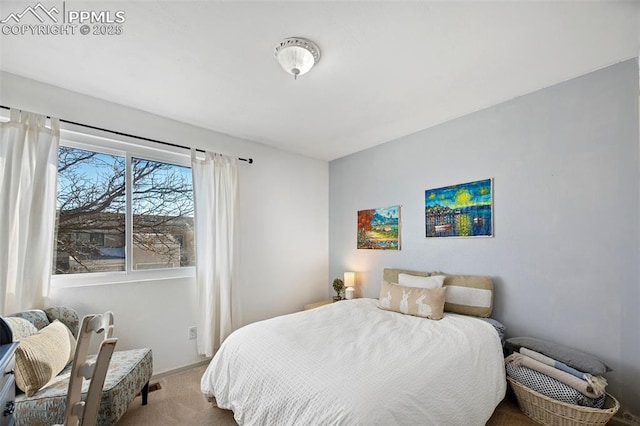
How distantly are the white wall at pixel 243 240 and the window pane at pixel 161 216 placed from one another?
0.87 ft

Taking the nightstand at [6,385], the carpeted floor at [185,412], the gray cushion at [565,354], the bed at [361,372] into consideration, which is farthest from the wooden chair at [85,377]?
the gray cushion at [565,354]

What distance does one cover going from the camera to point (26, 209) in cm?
211

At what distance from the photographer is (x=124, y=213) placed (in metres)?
2.74

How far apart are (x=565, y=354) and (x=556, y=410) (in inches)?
14.8

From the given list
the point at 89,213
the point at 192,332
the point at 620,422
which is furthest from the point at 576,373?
the point at 89,213

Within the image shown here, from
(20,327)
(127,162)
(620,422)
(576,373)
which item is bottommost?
(620,422)

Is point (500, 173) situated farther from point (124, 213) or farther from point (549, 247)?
point (124, 213)

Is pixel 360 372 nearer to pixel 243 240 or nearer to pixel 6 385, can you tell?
pixel 6 385

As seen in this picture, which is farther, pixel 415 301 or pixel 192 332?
pixel 192 332

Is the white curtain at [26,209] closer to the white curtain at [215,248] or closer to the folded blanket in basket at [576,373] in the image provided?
the white curtain at [215,248]

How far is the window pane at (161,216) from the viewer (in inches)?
112

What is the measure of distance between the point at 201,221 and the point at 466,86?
2.82m

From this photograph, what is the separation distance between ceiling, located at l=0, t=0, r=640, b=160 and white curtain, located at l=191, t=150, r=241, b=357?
25.2 inches

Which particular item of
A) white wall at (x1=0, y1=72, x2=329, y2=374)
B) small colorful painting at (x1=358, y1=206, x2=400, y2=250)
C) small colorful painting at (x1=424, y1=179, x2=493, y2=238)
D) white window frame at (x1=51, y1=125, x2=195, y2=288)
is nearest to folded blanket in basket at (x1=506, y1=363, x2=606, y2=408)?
small colorful painting at (x1=424, y1=179, x2=493, y2=238)
